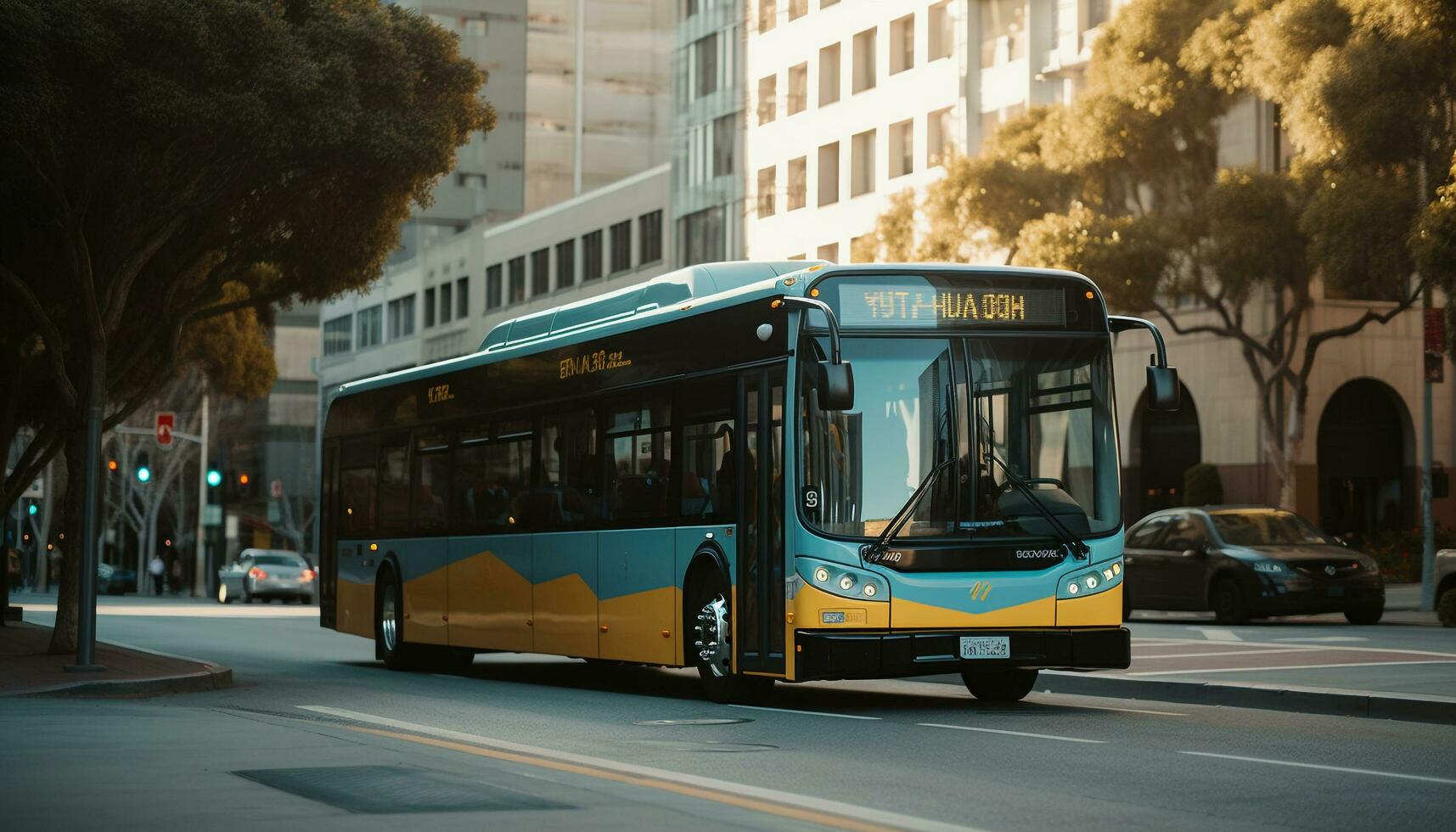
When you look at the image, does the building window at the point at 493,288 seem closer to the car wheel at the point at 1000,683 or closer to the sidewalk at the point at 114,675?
the sidewalk at the point at 114,675

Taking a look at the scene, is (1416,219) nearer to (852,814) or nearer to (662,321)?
(662,321)

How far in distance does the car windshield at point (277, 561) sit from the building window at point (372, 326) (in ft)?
119

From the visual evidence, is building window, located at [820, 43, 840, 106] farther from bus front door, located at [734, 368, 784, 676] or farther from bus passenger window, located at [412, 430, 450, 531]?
bus front door, located at [734, 368, 784, 676]

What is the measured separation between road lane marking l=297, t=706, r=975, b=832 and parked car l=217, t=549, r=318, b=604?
47174mm

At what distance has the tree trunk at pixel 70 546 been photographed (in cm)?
2228

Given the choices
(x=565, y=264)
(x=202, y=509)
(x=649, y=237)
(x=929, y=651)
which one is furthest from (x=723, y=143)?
(x=929, y=651)

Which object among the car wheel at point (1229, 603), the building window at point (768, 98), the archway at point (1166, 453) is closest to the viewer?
the car wheel at point (1229, 603)

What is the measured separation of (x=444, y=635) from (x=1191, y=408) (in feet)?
102

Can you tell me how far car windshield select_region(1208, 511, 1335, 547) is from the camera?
29766 mm

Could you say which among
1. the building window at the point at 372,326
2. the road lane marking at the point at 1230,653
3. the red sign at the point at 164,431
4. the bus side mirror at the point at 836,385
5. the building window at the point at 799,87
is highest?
the building window at the point at 799,87

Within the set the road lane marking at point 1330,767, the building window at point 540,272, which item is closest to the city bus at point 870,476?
the road lane marking at point 1330,767

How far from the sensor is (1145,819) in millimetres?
9188

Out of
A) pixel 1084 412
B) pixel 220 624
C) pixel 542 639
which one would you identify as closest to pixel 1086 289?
pixel 1084 412

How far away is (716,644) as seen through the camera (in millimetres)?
16266
